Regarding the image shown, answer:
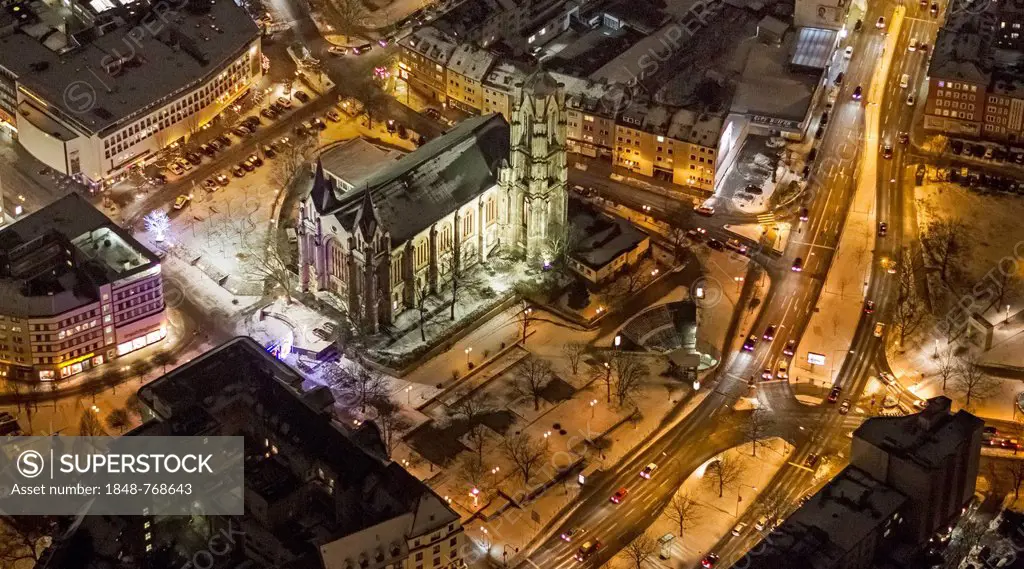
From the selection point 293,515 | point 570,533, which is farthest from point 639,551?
point 293,515

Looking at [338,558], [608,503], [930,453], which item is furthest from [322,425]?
[930,453]

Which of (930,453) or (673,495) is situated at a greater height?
(930,453)

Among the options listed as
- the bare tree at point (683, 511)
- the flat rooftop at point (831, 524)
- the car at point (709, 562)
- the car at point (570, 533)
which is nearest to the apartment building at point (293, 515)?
the car at point (570, 533)

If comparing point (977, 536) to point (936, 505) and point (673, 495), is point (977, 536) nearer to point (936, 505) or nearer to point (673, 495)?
point (936, 505)

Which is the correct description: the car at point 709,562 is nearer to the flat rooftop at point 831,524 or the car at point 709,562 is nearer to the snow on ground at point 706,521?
the snow on ground at point 706,521

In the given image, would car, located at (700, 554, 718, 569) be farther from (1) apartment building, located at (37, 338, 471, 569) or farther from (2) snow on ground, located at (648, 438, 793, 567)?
(1) apartment building, located at (37, 338, 471, 569)

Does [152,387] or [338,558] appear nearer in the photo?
[338,558]
